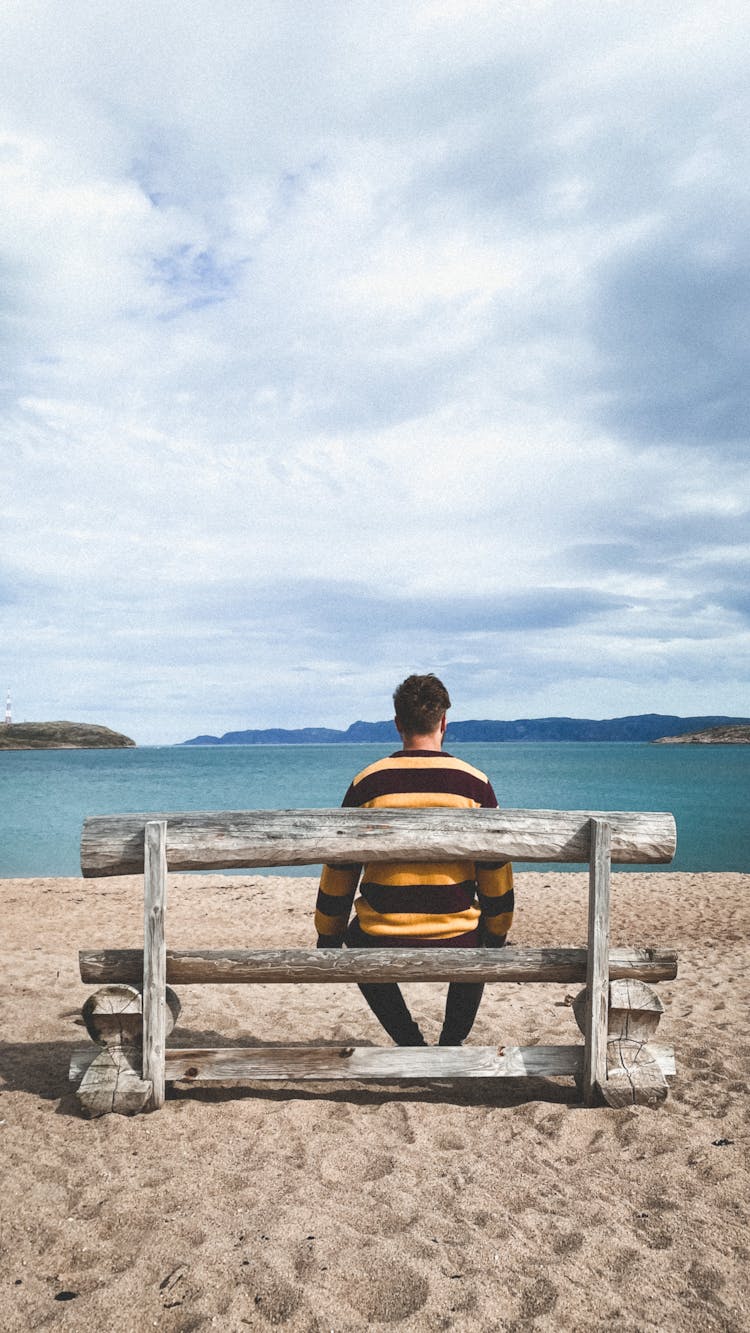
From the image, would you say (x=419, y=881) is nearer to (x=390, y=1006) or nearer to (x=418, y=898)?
(x=418, y=898)

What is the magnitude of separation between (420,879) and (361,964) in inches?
21.3

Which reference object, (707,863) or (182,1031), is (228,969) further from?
(707,863)

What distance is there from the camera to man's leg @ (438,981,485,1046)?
16.4ft

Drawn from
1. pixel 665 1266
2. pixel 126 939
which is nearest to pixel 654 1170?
pixel 665 1266

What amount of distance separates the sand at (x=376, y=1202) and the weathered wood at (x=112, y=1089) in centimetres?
9

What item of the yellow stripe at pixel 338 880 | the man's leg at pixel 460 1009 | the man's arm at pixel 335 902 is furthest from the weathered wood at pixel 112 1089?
the man's leg at pixel 460 1009

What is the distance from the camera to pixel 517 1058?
4.65m

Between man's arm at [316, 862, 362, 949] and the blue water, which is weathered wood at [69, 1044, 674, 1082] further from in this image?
the blue water

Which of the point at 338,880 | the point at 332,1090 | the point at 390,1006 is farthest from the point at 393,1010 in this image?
the point at 338,880

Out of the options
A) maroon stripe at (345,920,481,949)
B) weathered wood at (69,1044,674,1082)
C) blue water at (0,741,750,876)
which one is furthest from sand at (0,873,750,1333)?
blue water at (0,741,750,876)

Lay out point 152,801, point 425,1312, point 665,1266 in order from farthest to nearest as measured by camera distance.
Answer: point 152,801 < point 665,1266 < point 425,1312

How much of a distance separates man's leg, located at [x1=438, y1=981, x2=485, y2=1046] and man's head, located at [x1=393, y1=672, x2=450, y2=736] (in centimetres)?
153

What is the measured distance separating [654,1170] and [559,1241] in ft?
2.78

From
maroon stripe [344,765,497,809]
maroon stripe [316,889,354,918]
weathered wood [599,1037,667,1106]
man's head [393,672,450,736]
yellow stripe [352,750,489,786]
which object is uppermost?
man's head [393,672,450,736]
